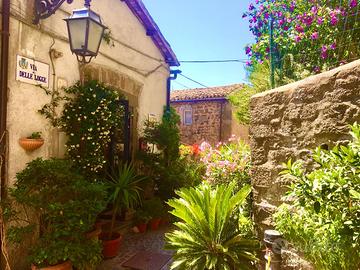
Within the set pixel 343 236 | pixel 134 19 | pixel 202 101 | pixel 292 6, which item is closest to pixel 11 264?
pixel 343 236

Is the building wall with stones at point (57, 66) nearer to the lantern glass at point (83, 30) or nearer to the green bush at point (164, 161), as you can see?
the green bush at point (164, 161)

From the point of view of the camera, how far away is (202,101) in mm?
16531

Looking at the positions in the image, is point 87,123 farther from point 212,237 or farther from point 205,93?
point 205,93

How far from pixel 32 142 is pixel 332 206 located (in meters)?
3.68

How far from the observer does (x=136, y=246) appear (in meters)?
5.30

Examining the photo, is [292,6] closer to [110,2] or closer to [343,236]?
[110,2]

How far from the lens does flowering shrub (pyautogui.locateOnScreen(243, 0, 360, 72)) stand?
467 centimetres

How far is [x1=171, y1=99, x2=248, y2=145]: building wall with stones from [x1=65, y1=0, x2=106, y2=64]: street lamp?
12117 mm

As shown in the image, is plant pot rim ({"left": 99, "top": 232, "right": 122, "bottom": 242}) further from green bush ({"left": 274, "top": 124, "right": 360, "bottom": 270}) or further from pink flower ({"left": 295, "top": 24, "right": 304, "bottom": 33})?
pink flower ({"left": 295, "top": 24, "right": 304, "bottom": 33})

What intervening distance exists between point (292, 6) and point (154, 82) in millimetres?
3627

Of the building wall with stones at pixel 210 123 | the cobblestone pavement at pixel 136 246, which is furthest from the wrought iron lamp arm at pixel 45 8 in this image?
the building wall with stones at pixel 210 123

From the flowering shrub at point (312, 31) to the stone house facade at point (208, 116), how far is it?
9.79 m

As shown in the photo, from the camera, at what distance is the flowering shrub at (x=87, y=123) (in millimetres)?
4680

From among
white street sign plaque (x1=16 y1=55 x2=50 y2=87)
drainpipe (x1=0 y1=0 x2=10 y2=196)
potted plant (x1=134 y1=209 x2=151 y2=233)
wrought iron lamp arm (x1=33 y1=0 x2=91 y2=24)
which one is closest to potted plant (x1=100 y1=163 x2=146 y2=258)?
potted plant (x1=134 y1=209 x2=151 y2=233)
